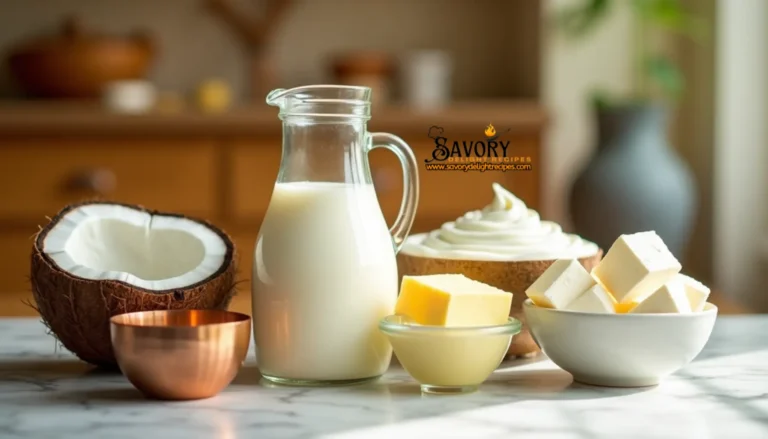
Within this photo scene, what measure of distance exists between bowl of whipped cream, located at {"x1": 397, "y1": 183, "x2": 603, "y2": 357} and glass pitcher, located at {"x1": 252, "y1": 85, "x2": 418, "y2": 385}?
0.10 m

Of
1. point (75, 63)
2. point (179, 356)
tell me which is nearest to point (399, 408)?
point (179, 356)

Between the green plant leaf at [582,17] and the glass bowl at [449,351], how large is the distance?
212cm

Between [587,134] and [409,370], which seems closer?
[409,370]

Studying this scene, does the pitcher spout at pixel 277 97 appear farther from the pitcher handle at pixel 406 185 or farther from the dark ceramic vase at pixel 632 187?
the dark ceramic vase at pixel 632 187

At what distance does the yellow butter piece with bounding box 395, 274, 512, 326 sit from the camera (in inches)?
34.4

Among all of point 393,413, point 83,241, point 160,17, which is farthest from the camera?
point 160,17

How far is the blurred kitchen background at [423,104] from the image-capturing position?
2.74 meters

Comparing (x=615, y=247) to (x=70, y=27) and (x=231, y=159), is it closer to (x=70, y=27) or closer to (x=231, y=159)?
(x=231, y=159)

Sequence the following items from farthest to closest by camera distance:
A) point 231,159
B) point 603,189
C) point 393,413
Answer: point 231,159 < point 603,189 < point 393,413

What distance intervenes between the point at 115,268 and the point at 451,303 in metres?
0.38

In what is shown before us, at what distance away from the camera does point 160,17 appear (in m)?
3.26

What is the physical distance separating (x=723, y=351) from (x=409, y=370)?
0.38 meters

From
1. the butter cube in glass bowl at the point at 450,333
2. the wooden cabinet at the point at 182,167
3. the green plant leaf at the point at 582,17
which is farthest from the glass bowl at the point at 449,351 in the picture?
the green plant leaf at the point at 582,17

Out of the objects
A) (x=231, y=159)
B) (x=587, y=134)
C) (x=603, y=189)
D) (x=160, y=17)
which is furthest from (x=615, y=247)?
(x=160, y=17)
